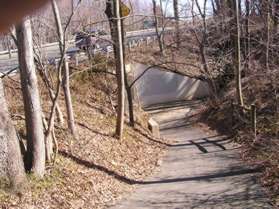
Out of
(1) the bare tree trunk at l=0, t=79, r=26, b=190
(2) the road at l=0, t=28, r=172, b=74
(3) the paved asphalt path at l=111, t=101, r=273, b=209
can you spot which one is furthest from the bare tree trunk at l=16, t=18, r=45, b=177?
(2) the road at l=0, t=28, r=172, b=74

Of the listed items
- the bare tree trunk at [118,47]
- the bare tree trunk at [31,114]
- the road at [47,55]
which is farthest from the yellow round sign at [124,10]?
the bare tree trunk at [31,114]

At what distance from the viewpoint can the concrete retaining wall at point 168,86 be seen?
40.2 m

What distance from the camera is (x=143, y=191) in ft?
46.6

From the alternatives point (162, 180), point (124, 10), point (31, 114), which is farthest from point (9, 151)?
point (124, 10)

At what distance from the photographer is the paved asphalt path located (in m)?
12.4

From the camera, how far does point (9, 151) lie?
1137cm

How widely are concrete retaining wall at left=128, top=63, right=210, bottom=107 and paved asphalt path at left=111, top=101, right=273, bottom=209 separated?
16318mm

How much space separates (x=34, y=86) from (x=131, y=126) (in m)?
12.1

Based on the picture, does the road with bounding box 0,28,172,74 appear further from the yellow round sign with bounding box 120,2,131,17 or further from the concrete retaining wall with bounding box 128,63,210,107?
the concrete retaining wall with bounding box 128,63,210,107

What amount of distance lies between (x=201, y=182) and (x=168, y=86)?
26163 mm

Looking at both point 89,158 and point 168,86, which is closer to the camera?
point 89,158

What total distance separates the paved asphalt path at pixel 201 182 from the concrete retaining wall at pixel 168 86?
16.3 metres

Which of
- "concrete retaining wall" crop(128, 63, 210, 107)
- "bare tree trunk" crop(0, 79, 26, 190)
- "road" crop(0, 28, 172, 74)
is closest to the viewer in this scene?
"bare tree trunk" crop(0, 79, 26, 190)

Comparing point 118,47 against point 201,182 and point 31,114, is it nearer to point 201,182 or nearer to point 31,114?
point 201,182
